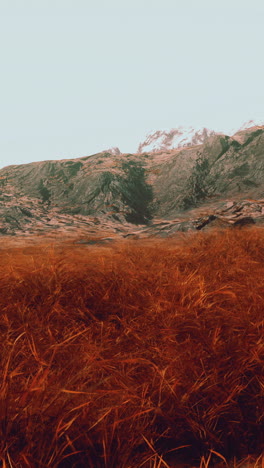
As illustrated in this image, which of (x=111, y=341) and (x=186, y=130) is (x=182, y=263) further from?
(x=186, y=130)

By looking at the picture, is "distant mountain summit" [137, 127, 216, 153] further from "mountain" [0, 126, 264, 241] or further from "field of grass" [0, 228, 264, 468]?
"field of grass" [0, 228, 264, 468]

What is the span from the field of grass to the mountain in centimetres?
291

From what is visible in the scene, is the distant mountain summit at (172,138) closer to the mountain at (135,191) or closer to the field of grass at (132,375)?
the mountain at (135,191)

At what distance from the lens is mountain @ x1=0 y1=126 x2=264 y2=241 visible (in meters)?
5.00

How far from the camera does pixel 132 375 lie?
805mm

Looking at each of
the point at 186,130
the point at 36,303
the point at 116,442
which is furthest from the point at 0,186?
the point at 186,130

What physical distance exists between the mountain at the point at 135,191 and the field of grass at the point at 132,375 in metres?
2.91

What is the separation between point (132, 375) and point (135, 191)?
602 cm

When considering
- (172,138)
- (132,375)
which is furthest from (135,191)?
(172,138)

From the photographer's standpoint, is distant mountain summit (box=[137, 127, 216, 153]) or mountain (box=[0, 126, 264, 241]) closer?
mountain (box=[0, 126, 264, 241])

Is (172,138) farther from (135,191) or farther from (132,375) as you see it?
(132,375)

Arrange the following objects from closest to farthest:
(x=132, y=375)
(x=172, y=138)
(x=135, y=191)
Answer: (x=132, y=375)
(x=135, y=191)
(x=172, y=138)

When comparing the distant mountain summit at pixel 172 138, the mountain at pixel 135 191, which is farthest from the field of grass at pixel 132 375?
the distant mountain summit at pixel 172 138

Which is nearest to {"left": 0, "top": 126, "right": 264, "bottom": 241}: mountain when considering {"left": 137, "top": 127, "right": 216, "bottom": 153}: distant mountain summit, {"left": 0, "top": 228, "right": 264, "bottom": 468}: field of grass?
{"left": 0, "top": 228, "right": 264, "bottom": 468}: field of grass
